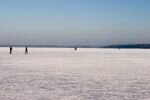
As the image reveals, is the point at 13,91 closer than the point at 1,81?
Yes

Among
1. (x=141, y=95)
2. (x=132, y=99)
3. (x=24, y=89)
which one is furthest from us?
(x=24, y=89)

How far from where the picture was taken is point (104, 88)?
398 inches

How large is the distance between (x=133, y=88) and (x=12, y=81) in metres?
4.57

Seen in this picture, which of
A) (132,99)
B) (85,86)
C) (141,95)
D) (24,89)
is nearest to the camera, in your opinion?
(132,99)

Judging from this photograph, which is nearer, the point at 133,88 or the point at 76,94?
the point at 76,94

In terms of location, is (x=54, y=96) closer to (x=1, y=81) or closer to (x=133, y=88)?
(x=133, y=88)

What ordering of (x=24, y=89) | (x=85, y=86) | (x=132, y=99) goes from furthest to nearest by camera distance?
(x=85, y=86)
(x=24, y=89)
(x=132, y=99)

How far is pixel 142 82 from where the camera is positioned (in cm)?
1166

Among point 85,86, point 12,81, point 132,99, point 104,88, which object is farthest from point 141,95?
point 12,81

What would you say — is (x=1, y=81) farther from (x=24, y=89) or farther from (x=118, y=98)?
(x=118, y=98)

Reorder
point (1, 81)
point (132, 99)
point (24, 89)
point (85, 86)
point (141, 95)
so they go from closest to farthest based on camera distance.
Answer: point (132, 99) < point (141, 95) < point (24, 89) < point (85, 86) < point (1, 81)

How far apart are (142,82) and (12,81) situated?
4.95 meters

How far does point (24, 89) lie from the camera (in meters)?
9.74

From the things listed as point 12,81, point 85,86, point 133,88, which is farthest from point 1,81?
point 133,88
